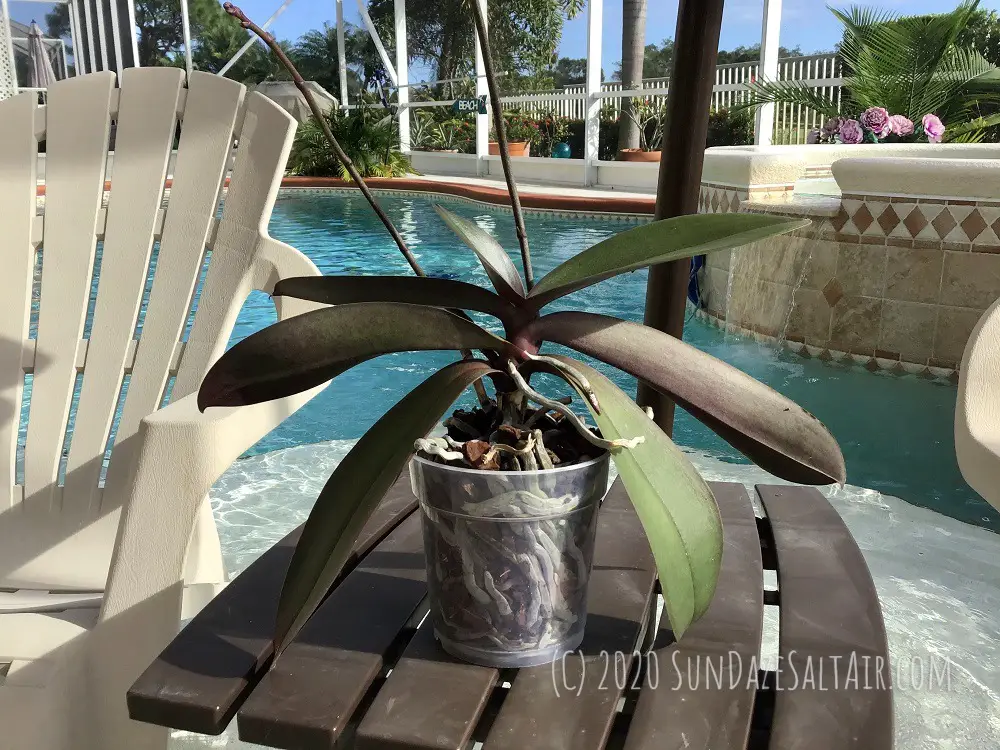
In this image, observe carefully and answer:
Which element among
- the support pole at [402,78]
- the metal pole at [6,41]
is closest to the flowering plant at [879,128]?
the support pole at [402,78]

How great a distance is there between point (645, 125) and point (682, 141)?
10.6 metres

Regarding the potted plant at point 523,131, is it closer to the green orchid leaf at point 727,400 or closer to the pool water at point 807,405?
the pool water at point 807,405

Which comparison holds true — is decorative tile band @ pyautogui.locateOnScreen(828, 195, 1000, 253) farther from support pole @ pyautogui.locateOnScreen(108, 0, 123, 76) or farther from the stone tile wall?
support pole @ pyautogui.locateOnScreen(108, 0, 123, 76)

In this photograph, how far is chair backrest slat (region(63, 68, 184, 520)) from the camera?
62.9 inches

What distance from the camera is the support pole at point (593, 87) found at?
9.45m

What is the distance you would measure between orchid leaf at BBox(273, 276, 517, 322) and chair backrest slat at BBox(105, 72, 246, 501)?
35.5 inches

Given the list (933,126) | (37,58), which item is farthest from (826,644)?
(37,58)

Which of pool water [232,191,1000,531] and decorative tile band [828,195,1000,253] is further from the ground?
decorative tile band [828,195,1000,253]

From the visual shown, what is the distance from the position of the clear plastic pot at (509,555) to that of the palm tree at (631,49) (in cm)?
1076

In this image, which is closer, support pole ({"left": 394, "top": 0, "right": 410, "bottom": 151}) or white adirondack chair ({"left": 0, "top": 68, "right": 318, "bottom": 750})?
white adirondack chair ({"left": 0, "top": 68, "right": 318, "bottom": 750})

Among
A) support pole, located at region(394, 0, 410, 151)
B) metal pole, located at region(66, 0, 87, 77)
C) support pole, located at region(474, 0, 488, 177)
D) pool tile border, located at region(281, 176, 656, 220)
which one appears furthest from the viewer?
metal pole, located at region(66, 0, 87, 77)

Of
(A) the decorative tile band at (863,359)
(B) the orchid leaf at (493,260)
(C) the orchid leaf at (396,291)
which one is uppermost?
(B) the orchid leaf at (493,260)

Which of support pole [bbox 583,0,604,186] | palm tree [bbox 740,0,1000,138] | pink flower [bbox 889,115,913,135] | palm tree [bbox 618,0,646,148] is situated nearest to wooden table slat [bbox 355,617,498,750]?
pink flower [bbox 889,115,913,135]

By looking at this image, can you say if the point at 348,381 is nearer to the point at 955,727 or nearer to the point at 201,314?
the point at 201,314
